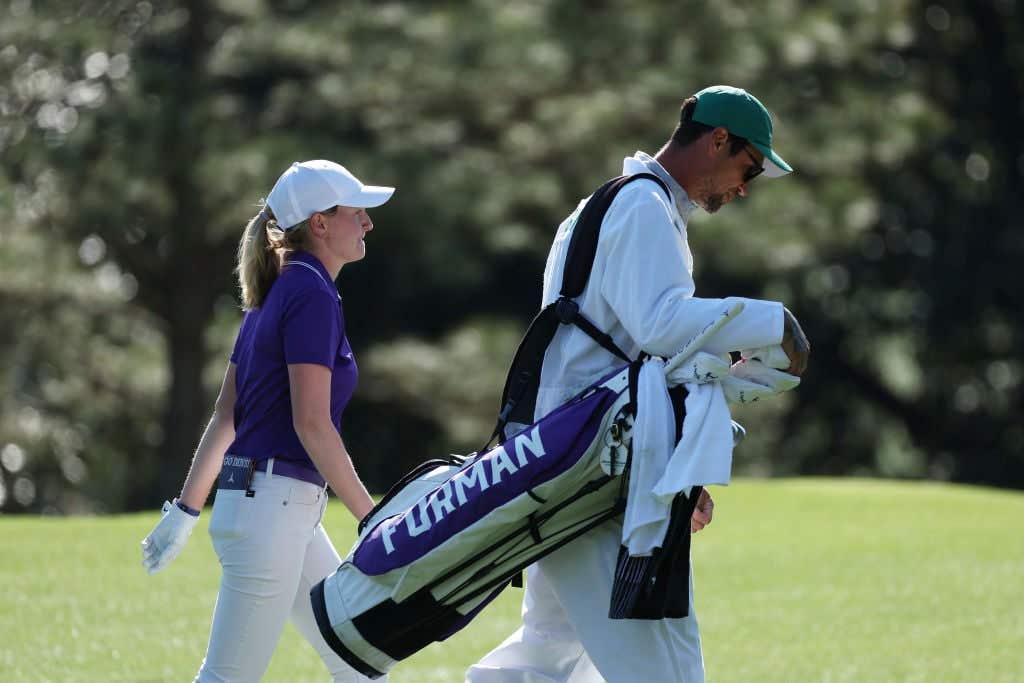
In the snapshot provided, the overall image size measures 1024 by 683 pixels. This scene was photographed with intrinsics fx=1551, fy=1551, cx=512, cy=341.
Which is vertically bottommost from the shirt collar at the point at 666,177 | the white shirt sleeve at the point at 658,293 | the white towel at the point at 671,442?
the white towel at the point at 671,442

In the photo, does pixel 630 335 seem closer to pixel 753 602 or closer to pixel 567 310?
pixel 567 310

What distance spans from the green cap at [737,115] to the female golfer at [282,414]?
3.13ft

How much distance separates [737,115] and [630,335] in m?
0.57

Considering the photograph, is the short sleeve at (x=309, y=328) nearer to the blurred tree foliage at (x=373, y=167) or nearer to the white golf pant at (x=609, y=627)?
the white golf pant at (x=609, y=627)

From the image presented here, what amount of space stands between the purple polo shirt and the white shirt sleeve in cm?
84

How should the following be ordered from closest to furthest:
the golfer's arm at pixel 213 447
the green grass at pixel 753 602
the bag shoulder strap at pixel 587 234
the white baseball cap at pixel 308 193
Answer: the bag shoulder strap at pixel 587 234 → the white baseball cap at pixel 308 193 → the golfer's arm at pixel 213 447 → the green grass at pixel 753 602

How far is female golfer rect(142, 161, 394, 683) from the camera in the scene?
3.85 metres

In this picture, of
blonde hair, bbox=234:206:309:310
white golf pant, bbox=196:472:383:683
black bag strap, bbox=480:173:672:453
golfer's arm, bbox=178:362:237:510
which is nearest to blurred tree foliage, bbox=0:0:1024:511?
golfer's arm, bbox=178:362:237:510

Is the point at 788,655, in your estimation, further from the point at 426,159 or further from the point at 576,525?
the point at 426,159

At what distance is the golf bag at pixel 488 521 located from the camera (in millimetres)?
3258

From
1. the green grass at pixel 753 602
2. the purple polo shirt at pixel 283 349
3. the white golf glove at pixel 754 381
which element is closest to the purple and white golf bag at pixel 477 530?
the white golf glove at pixel 754 381

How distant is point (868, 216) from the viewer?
60.2ft

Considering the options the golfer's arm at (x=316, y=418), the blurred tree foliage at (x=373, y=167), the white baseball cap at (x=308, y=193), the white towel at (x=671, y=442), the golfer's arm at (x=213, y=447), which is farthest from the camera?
the blurred tree foliage at (x=373, y=167)

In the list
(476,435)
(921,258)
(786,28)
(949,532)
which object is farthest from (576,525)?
(921,258)
